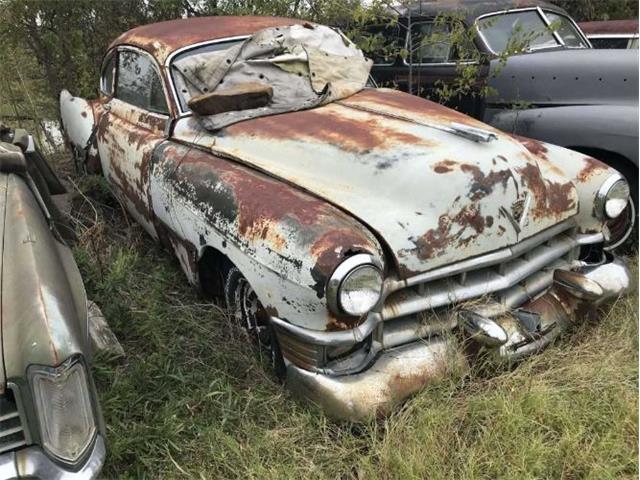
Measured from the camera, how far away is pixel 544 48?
484cm

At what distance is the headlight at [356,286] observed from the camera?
212cm

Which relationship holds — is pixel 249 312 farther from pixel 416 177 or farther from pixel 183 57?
pixel 183 57

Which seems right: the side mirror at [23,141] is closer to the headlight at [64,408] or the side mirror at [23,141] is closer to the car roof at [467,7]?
the headlight at [64,408]

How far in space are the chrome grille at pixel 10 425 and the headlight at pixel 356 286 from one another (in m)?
1.04

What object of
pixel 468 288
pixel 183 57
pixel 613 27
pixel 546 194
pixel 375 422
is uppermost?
pixel 183 57

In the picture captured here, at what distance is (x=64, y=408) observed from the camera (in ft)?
5.30

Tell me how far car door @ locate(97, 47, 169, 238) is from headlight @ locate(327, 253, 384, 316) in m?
1.61

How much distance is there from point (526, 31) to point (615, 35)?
2038 millimetres

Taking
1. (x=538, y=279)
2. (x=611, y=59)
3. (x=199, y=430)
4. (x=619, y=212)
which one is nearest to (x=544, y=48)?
(x=611, y=59)

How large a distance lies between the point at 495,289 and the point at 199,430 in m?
1.37

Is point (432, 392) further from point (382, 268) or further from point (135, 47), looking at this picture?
point (135, 47)

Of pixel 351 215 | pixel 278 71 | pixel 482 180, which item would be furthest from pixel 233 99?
pixel 482 180

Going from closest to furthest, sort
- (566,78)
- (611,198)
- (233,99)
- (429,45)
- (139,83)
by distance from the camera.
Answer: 1. (611,198)
2. (233,99)
3. (139,83)
4. (566,78)
5. (429,45)

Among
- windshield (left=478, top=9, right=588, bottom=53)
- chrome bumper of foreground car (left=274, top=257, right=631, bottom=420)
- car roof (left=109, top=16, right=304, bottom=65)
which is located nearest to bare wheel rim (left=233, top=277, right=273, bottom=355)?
chrome bumper of foreground car (left=274, top=257, right=631, bottom=420)
